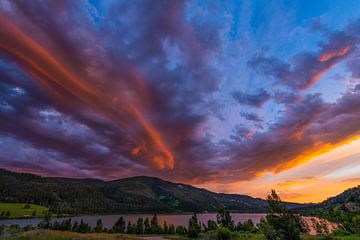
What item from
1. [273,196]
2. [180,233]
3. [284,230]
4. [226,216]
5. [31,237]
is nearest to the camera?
[284,230]

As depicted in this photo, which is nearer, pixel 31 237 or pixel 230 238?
pixel 31 237

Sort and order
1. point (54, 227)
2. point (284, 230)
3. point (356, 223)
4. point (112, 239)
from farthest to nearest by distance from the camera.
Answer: point (54, 227) < point (356, 223) < point (112, 239) < point (284, 230)

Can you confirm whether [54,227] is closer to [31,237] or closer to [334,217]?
[31,237]

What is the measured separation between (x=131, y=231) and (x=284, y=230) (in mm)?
105134

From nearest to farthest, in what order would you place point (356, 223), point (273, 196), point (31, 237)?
1. point (273, 196)
2. point (31, 237)
3. point (356, 223)

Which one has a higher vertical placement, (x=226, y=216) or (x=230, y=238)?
(x=226, y=216)

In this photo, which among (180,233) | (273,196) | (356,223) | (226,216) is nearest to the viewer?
(273,196)

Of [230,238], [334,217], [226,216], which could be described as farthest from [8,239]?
[334,217]

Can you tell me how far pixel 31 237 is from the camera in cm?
7725

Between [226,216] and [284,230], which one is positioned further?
[226,216]

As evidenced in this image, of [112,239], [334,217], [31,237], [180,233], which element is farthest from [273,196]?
[334,217]

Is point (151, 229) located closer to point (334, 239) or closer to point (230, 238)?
point (230, 238)

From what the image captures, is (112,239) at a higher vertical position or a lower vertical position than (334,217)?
lower

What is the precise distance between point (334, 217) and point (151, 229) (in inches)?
6038
